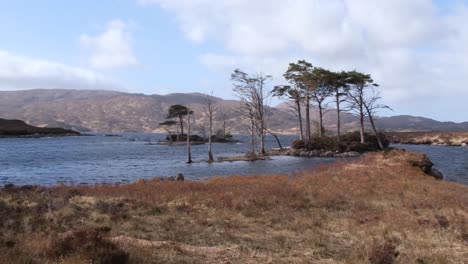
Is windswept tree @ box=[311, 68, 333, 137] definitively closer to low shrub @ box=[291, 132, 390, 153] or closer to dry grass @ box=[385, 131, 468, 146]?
low shrub @ box=[291, 132, 390, 153]

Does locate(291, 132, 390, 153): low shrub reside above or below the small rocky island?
below

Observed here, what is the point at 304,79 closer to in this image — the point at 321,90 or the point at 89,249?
the point at 321,90

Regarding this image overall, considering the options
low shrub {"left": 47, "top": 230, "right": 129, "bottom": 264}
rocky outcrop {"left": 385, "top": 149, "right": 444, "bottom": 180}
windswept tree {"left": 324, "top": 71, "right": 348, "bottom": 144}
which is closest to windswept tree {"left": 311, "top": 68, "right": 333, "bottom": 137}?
windswept tree {"left": 324, "top": 71, "right": 348, "bottom": 144}

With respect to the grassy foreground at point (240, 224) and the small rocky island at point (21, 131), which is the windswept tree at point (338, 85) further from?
Result: the small rocky island at point (21, 131)

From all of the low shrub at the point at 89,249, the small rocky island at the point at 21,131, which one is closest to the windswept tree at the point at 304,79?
the low shrub at the point at 89,249

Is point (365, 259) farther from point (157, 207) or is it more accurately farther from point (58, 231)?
point (157, 207)

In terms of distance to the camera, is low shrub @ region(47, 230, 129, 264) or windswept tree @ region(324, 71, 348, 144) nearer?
low shrub @ region(47, 230, 129, 264)

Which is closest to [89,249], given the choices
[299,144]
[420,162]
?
[420,162]

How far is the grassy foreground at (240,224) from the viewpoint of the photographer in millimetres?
10695

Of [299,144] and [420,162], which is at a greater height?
[299,144]

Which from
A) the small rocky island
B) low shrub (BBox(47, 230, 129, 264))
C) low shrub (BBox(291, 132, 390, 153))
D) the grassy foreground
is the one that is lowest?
the grassy foreground

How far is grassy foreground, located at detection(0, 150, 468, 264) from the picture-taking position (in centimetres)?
1070

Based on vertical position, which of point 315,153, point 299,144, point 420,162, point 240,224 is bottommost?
point 240,224

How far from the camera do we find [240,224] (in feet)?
52.1
